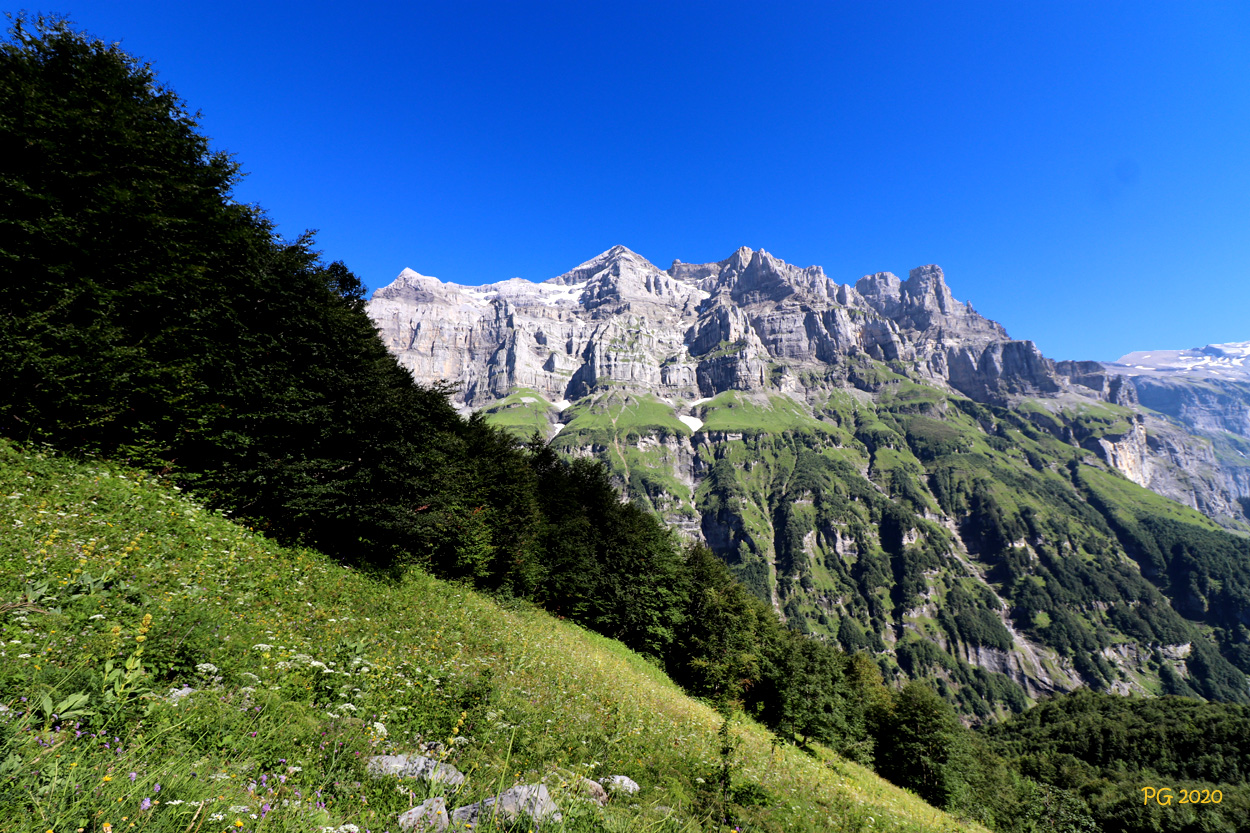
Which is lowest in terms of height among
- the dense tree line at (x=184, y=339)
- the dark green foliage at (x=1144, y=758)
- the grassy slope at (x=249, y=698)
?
the dark green foliage at (x=1144, y=758)

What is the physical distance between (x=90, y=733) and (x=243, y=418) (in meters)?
16.6

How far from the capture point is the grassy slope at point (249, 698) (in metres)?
3.75

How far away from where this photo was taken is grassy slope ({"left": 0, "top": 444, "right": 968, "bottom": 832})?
375 cm

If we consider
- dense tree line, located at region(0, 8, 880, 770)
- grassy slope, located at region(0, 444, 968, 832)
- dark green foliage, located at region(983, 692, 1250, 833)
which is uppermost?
dense tree line, located at region(0, 8, 880, 770)

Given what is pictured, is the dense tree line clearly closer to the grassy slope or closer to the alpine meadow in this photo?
the alpine meadow

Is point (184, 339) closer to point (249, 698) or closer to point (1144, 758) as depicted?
point (249, 698)

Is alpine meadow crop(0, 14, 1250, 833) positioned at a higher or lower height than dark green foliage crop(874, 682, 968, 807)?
higher

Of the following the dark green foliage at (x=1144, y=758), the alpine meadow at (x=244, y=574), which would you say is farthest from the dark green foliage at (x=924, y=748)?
the dark green foliage at (x=1144, y=758)

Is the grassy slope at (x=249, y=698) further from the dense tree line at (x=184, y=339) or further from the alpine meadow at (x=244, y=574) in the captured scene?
the dense tree line at (x=184, y=339)

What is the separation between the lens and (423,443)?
890 inches

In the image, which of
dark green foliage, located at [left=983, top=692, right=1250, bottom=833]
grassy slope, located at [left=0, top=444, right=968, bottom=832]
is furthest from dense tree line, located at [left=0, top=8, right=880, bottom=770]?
dark green foliage, located at [left=983, top=692, right=1250, bottom=833]

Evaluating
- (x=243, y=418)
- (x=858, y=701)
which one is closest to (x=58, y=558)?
(x=243, y=418)

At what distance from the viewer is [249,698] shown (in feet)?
20.2

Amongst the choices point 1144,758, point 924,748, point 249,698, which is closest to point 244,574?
point 249,698
